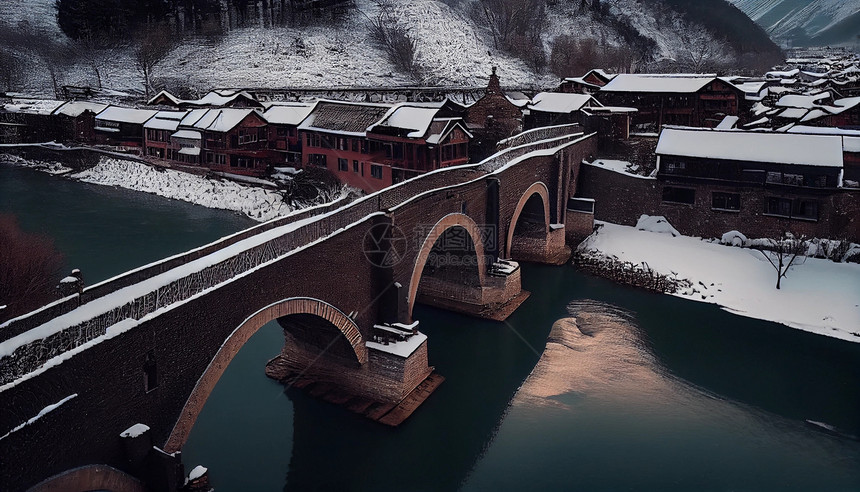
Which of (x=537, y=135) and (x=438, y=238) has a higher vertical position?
(x=537, y=135)

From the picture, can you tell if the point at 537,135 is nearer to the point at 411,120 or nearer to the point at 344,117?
the point at 411,120

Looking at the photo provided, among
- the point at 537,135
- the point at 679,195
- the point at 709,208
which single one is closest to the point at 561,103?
the point at 537,135

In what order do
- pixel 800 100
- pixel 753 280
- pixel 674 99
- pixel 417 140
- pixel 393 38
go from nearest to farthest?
pixel 753 280 < pixel 417 140 < pixel 674 99 < pixel 800 100 < pixel 393 38

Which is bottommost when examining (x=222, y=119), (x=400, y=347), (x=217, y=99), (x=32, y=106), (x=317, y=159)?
(x=400, y=347)

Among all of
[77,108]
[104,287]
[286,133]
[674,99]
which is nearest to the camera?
[104,287]

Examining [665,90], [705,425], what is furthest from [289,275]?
[665,90]

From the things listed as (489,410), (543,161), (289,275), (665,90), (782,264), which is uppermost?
(665,90)

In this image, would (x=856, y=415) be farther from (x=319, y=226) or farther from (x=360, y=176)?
(x=360, y=176)
